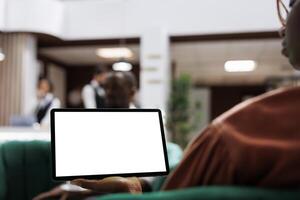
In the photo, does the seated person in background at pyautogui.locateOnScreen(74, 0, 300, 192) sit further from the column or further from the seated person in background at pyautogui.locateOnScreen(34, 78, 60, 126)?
the column

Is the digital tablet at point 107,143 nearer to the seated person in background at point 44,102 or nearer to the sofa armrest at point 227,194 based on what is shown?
the sofa armrest at point 227,194

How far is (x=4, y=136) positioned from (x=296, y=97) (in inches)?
183

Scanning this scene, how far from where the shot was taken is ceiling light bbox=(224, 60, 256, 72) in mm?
9781

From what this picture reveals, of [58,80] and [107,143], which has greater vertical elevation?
[58,80]

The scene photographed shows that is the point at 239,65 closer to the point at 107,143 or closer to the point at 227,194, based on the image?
the point at 107,143

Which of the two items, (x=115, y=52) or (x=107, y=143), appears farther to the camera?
(x=115, y=52)

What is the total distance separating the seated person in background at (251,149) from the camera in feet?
2.10

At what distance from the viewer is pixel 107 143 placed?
130cm

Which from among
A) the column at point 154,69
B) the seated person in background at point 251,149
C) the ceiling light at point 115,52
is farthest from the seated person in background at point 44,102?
the seated person in background at point 251,149

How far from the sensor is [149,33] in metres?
7.41

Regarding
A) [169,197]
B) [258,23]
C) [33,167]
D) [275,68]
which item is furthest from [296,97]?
[275,68]

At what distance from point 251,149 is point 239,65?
9768 mm

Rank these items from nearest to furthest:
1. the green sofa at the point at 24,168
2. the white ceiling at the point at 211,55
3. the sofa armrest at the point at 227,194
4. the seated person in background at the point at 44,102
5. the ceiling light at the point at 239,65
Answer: the sofa armrest at the point at 227,194 → the green sofa at the point at 24,168 → the seated person in background at the point at 44,102 → the white ceiling at the point at 211,55 → the ceiling light at the point at 239,65

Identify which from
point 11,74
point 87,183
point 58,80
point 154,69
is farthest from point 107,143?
point 58,80
